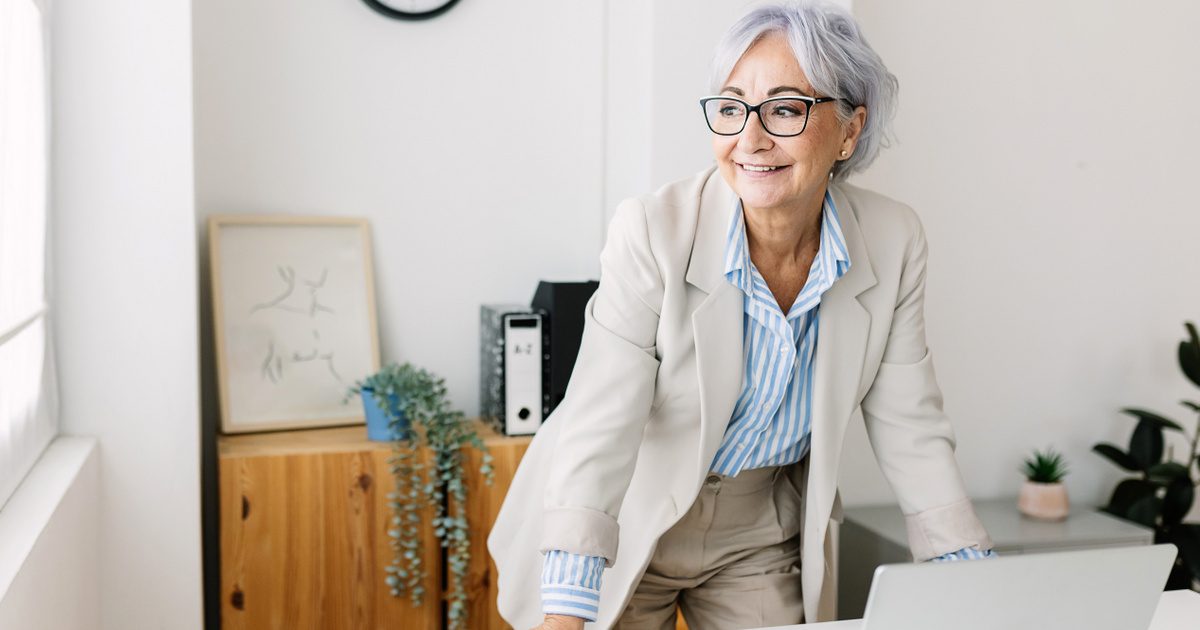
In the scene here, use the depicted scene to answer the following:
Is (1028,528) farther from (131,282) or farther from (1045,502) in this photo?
(131,282)

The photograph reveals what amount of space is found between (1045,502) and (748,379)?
6.26 ft

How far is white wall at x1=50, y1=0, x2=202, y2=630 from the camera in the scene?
85.1 inches

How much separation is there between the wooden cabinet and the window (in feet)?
1.60

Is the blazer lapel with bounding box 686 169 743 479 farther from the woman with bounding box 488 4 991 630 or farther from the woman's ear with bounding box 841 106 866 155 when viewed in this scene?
the woman's ear with bounding box 841 106 866 155

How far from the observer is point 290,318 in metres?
2.79

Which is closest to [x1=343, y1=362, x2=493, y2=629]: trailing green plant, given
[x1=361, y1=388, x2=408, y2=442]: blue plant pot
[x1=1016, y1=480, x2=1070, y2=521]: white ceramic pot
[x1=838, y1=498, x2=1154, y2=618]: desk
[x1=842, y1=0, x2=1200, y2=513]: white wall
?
[x1=361, y1=388, x2=408, y2=442]: blue plant pot

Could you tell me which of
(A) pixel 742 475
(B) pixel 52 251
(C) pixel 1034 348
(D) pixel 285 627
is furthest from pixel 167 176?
(C) pixel 1034 348

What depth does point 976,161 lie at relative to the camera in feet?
10.9

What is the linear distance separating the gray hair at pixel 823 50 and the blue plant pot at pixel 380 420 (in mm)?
1268

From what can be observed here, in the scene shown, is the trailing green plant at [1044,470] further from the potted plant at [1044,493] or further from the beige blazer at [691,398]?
the beige blazer at [691,398]

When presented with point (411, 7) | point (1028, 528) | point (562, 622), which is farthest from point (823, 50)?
point (1028, 528)

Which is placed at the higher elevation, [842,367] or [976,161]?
[976,161]

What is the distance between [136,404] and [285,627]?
638 mm

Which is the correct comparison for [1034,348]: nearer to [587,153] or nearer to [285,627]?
[587,153]
